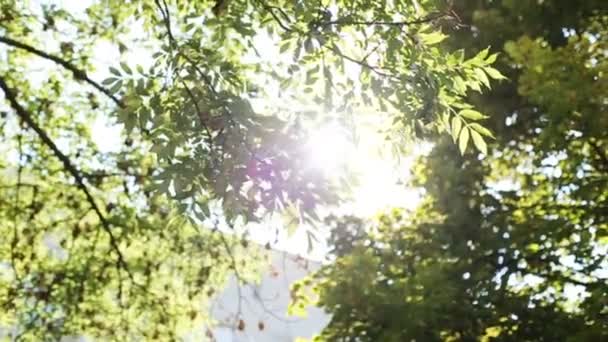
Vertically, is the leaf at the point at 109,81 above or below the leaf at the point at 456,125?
above

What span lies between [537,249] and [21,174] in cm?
591

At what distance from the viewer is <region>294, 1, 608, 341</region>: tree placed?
6586 mm

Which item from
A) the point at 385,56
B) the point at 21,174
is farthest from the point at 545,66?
the point at 21,174

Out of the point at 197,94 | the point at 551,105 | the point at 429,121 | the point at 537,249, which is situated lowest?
the point at 429,121

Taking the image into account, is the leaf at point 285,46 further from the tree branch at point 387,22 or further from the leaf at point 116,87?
the leaf at point 116,87

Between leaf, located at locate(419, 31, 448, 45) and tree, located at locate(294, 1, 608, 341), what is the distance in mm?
3137

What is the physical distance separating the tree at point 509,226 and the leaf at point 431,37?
314 cm

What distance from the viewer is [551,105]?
6449mm

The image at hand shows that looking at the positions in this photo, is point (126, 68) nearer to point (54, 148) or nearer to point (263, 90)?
point (263, 90)

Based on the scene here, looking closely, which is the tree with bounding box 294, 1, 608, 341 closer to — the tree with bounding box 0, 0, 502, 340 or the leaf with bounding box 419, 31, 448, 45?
the tree with bounding box 0, 0, 502, 340

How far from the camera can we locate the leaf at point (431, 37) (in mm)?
3592

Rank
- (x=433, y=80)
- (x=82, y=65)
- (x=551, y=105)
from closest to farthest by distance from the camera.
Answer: (x=433, y=80) < (x=551, y=105) < (x=82, y=65)

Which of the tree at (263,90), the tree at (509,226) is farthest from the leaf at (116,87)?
the tree at (509,226)

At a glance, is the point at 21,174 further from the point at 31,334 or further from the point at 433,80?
the point at 433,80
